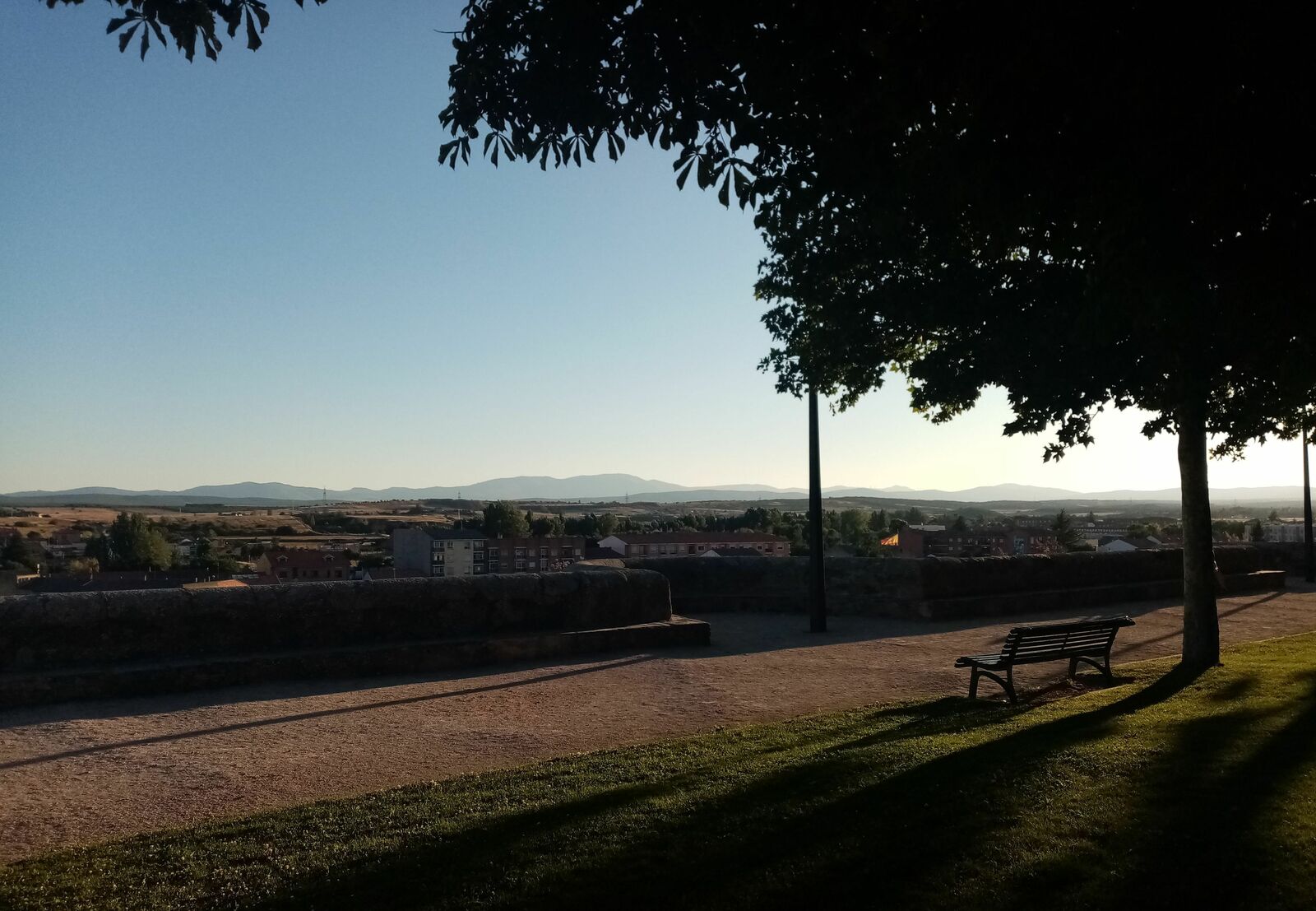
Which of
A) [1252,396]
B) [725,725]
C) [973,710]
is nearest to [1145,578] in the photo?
[1252,396]

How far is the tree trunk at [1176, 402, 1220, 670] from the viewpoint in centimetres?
912

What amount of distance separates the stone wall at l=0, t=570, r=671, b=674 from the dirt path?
679mm

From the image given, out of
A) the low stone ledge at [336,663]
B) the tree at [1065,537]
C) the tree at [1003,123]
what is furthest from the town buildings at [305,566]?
the tree at [1065,537]

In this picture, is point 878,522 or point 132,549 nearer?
point 132,549

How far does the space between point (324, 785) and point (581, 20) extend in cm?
491

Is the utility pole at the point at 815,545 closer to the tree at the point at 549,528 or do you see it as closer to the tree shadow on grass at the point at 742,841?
the tree shadow on grass at the point at 742,841

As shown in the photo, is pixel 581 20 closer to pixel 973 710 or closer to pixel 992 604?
pixel 973 710

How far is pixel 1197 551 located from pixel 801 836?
23.0ft

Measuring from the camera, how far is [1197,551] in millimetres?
9320

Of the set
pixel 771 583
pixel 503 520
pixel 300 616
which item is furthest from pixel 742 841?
pixel 503 520

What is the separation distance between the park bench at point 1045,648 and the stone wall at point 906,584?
5435mm

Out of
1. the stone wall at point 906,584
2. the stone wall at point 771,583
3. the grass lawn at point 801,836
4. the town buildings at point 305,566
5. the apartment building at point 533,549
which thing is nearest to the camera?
the grass lawn at point 801,836

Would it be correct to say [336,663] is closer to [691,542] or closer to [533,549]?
[533,549]

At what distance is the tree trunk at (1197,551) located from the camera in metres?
9.12
